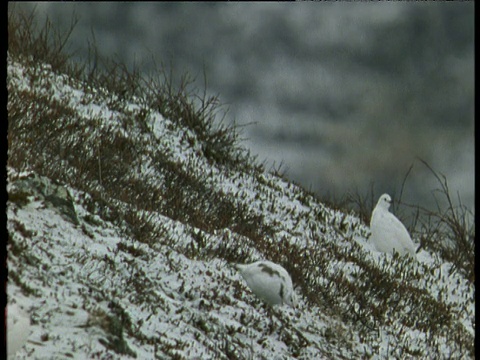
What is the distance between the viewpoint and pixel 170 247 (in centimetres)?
654

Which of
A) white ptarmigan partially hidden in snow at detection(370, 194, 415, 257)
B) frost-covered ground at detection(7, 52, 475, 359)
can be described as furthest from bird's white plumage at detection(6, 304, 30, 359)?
white ptarmigan partially hidden in snow at detection(370, 194, 415, 257)

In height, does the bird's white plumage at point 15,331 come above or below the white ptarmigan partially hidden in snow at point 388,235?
below

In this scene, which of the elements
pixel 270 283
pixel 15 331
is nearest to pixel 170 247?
pixel 270 283

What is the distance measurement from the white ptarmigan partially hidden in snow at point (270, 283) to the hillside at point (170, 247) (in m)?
0.11

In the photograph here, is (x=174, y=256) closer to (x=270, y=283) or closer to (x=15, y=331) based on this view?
(x=270, y=283)

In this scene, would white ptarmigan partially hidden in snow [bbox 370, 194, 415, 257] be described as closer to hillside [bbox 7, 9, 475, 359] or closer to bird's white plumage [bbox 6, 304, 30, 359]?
hillside [bbox 7, 9, 475, 359]

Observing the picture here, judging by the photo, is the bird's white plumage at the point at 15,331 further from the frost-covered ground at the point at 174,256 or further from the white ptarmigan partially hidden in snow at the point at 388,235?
the white ptarmigan partially hidden in snow at the point at 388,235

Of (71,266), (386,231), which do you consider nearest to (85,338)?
(71,266)

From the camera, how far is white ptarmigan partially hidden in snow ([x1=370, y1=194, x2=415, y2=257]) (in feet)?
34.9

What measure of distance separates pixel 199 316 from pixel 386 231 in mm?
5816

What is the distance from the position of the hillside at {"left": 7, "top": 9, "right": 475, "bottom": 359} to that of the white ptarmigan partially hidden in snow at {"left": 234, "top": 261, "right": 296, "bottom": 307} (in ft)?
0.37

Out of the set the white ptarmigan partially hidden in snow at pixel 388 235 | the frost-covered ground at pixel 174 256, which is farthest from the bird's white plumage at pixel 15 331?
the white ptarmigan partially hidden in snow at pixel 388 235

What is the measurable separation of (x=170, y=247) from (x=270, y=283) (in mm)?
997

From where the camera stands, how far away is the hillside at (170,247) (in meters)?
4.78
